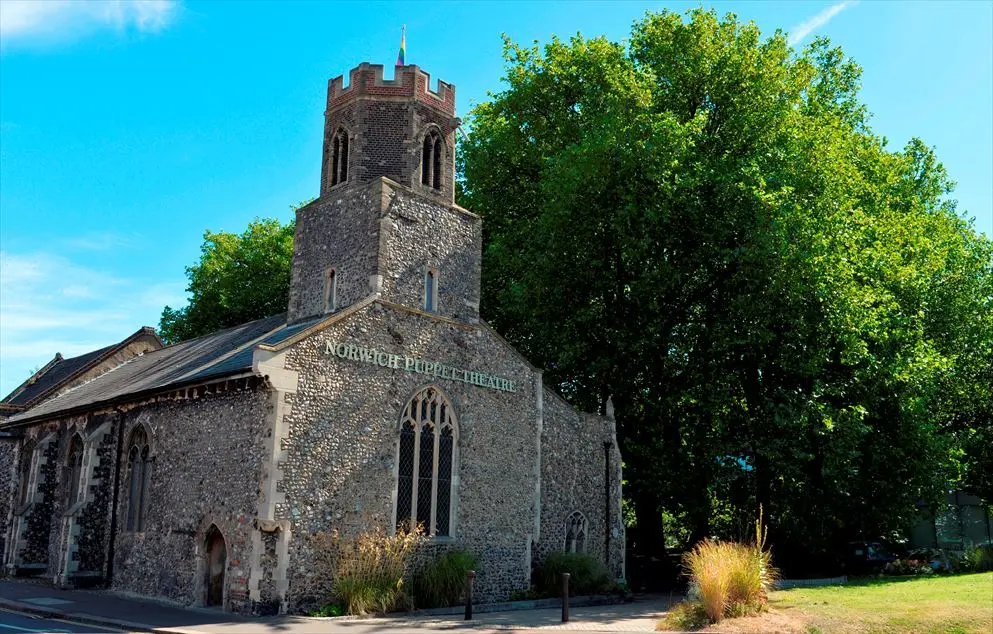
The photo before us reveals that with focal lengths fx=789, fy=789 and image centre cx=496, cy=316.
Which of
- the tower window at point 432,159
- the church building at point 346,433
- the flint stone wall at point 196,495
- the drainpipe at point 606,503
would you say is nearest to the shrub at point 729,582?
the church building at point 346,433

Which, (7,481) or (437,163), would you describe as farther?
(7,481)

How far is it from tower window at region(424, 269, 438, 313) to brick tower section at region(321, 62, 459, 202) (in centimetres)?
219

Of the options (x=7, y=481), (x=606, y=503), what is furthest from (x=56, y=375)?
(x=606, y=503)

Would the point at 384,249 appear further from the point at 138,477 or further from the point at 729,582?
the point at 729,582

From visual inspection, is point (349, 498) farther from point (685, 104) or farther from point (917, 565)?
point (917, 565)

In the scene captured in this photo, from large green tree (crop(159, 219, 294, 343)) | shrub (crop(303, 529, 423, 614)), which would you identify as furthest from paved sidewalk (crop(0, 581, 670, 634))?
large green tree (crop(159, 219, 294, 343))

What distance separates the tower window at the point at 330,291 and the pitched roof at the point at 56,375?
1559 centimetres

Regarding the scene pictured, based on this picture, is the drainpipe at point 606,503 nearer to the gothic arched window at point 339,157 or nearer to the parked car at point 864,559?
the parked car at point 864,559

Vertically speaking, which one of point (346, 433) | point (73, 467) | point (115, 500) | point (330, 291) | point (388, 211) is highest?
point (388, 211)

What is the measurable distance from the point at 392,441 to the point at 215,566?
4.51m

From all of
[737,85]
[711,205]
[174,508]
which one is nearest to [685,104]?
[737,85]

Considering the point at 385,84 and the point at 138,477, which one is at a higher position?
the point at 385,84

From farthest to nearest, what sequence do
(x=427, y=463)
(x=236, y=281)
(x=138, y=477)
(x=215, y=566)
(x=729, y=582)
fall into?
(x=236, y=281)
(x=138, y=477)
(x=427, y=463)
(x=215, y=566)
(x=729, y=582)

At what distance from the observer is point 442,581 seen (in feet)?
56.4
